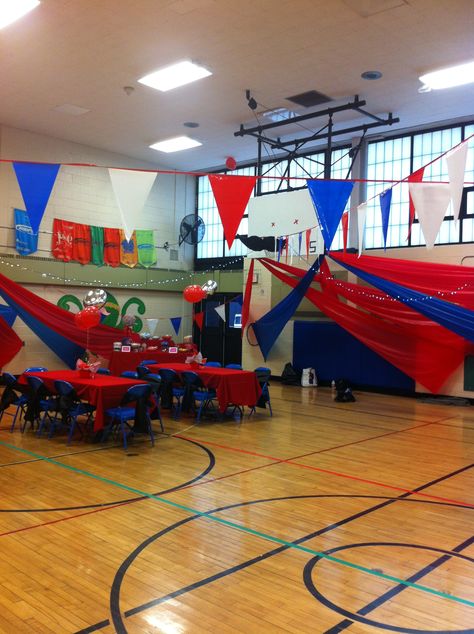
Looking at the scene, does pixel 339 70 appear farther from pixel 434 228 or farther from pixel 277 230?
pixel 434 228

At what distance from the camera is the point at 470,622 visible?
2.81m

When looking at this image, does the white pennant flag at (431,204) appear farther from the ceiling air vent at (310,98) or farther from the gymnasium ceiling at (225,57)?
the ceiling air vent at (310,98)

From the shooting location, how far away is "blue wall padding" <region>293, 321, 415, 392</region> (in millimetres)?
11055

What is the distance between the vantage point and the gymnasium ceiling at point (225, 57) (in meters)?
6.80

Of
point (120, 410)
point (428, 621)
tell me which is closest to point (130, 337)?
point (120, 410)

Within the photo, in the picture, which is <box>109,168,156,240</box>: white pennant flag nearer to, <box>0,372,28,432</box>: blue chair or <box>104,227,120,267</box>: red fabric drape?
<box>0,372,28,432</box>: blue chair

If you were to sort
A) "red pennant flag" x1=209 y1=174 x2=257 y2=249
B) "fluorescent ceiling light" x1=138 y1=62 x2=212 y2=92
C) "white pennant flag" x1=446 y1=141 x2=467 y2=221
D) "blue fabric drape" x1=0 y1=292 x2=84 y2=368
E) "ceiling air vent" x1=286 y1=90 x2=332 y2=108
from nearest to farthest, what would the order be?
1. "white pennant flag" x1=446 y1=141 x2=467 y2=221
2. "red pennant flag" x1=209 y1=174 x2=257 y2=249
3. "fluorescent ceiling light" x1=138 y1=62 x2=212 y2=92
4. "ceiling air vent" x1=286 y1=90 x2=332 y2=108
5. "blue fabric drape" x1=0 y1=292 x2=84 y2=368

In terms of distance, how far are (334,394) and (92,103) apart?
269 inches

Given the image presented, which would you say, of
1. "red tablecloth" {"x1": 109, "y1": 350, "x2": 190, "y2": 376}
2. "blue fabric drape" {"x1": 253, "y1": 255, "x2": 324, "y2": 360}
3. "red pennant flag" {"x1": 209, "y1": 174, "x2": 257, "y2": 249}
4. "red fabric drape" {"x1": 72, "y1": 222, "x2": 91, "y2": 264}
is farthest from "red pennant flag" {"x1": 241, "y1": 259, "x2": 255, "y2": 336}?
"red pennant flag" {"x1": 209, "y1": 174, "x2": 257, "y2": 249}

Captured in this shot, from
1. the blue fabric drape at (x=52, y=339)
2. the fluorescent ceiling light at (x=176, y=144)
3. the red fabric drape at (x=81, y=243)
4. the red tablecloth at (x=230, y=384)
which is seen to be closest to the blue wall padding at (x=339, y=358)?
the red tablecloth at (x=230, y=384)

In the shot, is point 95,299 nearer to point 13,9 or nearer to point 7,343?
point 7,343

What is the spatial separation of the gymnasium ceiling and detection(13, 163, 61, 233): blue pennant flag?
207cm

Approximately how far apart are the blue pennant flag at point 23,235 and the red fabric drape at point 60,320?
1.15 m

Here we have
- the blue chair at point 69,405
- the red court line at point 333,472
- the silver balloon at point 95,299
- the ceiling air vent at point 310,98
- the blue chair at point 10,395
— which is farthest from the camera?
the silver balloon at point 95,299
